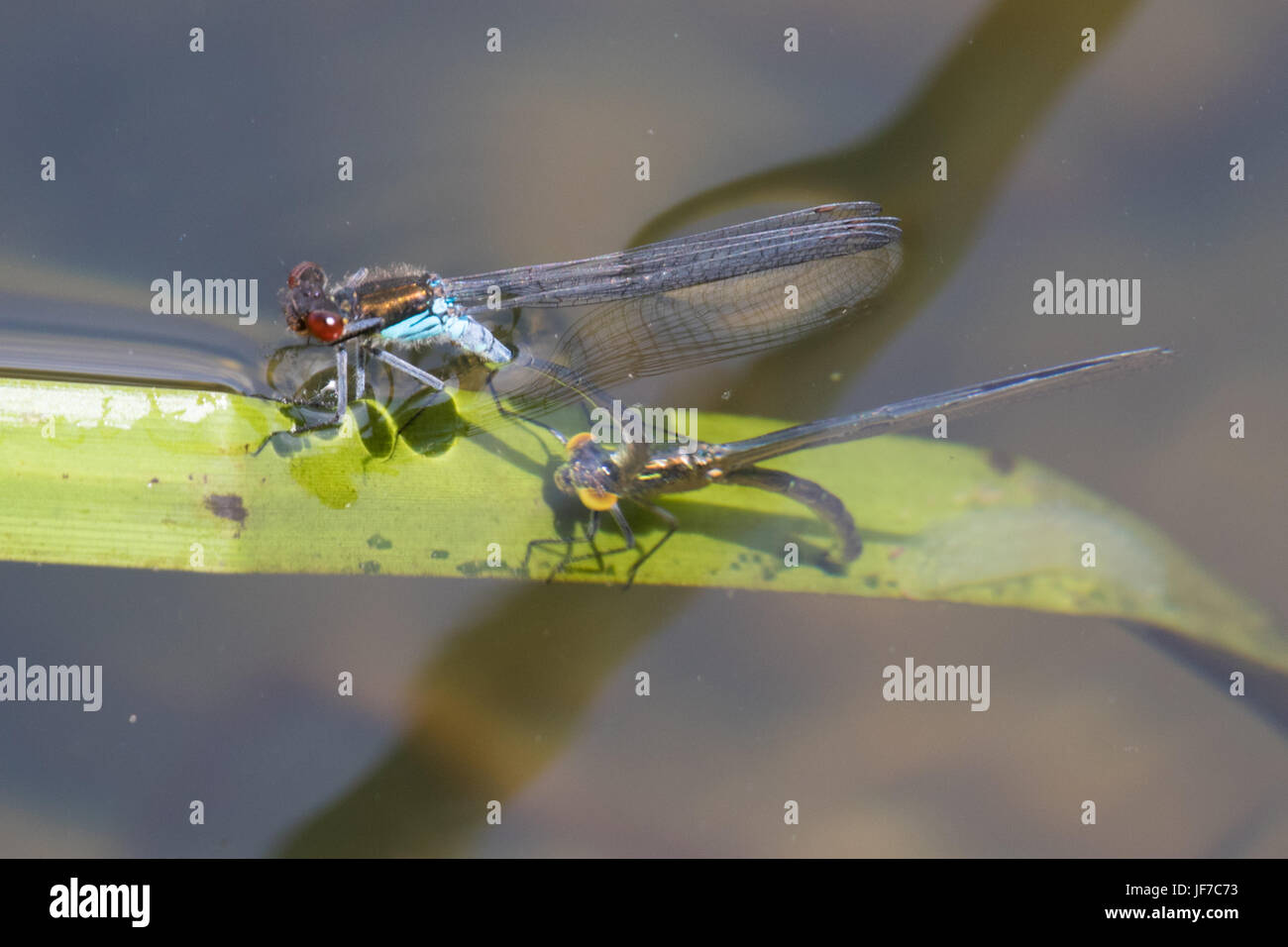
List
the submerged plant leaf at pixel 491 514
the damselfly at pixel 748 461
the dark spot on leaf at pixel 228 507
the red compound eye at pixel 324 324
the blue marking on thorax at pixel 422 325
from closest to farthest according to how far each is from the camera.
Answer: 1. the submerged plant leaf at pixel 491 514
2. the dark spot on leaf at pixel 228 507
3. the damselfly at pixel 748 461
4. the red compound eye at pixel 324 324
5. the blue marking on thorax at pixel 422 325

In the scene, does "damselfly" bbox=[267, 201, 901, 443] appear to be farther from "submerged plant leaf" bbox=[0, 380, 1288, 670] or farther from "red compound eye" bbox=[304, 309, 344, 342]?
"submerged plant leaf" bbox=[0, 380, 1288, 670]

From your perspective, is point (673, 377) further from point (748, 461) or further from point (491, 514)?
point (491, 514)

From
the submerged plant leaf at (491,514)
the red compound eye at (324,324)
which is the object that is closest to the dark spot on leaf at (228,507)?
the submerged plant leaf at (491,514)

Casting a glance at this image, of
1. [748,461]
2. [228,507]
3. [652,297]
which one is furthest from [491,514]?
[652,297]

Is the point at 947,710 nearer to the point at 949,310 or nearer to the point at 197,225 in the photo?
the point at 949,310

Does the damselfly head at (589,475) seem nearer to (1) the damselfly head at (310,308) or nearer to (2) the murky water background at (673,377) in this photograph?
(2) the murky water background at (673,377)

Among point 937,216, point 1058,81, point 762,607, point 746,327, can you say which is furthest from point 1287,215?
point 762,607
